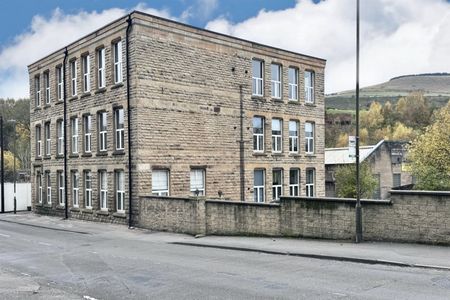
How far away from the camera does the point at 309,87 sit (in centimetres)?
3712

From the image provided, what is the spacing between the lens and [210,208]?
22.1 meters

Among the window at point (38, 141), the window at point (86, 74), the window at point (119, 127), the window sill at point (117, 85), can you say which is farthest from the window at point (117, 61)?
the window at point (38, 141)

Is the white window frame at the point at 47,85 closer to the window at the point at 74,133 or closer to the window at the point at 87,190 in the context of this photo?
the window at the point at 74,133

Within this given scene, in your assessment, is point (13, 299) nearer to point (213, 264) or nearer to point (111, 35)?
point (213, 264)

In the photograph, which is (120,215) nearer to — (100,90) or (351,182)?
(100,90)

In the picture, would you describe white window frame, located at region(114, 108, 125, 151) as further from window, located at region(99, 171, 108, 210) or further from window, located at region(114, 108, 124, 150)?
window, located at region(99, 171, 108, 210)

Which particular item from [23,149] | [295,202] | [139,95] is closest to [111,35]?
[139,95]

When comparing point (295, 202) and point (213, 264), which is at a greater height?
point (295, 202)

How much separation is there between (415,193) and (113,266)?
9.34 m

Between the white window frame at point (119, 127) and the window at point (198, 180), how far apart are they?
13.8 ft

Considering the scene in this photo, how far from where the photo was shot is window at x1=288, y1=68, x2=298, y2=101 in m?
35.5

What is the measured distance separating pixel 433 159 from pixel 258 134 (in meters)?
12.2

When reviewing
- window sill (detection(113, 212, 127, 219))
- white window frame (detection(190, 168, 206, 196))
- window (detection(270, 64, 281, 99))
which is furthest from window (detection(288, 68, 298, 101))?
window sill (detection(113, 212, 127, 219))

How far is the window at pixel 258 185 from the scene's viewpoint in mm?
32500
